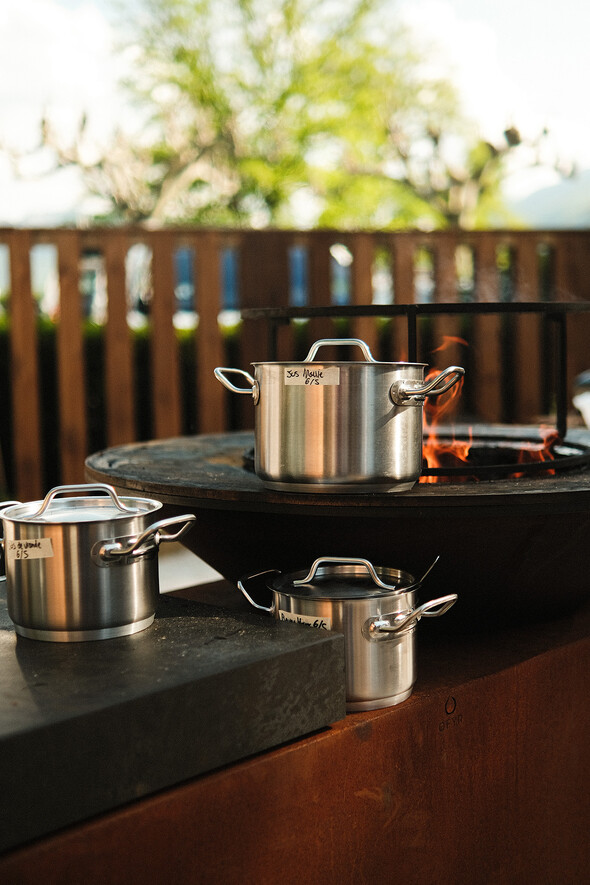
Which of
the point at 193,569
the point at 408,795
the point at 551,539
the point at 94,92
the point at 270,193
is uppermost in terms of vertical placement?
the point at 94,92

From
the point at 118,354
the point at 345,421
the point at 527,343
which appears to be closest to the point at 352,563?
the point at 345,421

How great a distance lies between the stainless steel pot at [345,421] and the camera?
1327 millimetres

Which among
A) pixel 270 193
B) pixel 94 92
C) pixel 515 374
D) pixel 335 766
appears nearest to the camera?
pixel 335 766

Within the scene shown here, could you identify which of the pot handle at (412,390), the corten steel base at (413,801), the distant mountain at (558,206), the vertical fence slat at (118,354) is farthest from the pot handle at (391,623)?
the distant mountain at (558,206)

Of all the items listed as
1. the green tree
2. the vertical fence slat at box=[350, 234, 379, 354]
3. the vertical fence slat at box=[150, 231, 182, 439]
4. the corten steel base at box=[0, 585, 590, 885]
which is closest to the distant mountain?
the green tree

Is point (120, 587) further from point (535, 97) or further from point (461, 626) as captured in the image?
point (535, 97)

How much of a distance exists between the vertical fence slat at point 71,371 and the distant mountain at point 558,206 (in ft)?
38.5

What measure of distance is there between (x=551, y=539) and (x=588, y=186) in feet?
46.5

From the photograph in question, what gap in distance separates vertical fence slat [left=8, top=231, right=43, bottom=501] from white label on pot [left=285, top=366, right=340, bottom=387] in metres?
2.86

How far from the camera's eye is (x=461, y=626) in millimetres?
1682

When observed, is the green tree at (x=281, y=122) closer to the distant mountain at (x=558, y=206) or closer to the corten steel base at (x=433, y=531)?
the distant mountain at (x=558, y=206)

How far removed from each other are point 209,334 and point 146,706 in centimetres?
326

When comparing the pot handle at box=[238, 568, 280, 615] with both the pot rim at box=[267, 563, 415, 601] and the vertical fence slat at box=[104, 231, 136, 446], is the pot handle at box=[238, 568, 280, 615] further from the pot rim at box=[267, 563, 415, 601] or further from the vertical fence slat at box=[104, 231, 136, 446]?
the vertical fence slat at box=[104, 231, 136, 446]

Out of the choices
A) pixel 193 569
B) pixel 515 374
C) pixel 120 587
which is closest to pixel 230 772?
→ pixel 120 587
